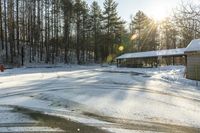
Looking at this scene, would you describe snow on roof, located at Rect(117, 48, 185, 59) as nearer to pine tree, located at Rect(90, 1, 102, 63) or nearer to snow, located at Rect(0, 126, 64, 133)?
pine tree, located at Rect(90, 1, 102, 63)

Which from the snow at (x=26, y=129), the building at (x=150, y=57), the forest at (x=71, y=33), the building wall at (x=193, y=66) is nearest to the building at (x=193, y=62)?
the building wall at (x=193, y=66)

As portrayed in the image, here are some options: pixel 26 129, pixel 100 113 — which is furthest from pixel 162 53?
pixel 26 129

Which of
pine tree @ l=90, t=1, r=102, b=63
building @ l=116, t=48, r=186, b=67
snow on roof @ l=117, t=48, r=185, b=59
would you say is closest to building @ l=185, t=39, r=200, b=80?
building @ l=116, t=48, r=186, b=67

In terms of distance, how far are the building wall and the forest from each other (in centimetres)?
866

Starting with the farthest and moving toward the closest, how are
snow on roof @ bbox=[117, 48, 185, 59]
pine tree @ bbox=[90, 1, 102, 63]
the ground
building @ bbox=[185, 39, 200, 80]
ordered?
pine tree @ bbox=[90, 1, 102, 63] < snow on roof @ bbox=[117, 48, 185, 59] < building @ bbox=[185, 39, 200, 80] < the ground

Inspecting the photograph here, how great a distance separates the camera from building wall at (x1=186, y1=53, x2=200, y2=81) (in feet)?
75.7

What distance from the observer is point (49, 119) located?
8.00m

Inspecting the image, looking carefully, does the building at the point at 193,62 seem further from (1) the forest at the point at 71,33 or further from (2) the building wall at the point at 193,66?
(1) the forest at the point at 71,33

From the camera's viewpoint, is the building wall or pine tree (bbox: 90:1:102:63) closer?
the building wall

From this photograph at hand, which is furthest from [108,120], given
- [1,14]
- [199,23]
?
[1,14]

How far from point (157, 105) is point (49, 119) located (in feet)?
14.0

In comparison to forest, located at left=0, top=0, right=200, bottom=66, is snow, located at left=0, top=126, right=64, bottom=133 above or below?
below

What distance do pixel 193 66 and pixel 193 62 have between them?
0.36 meters

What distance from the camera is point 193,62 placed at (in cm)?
2364
